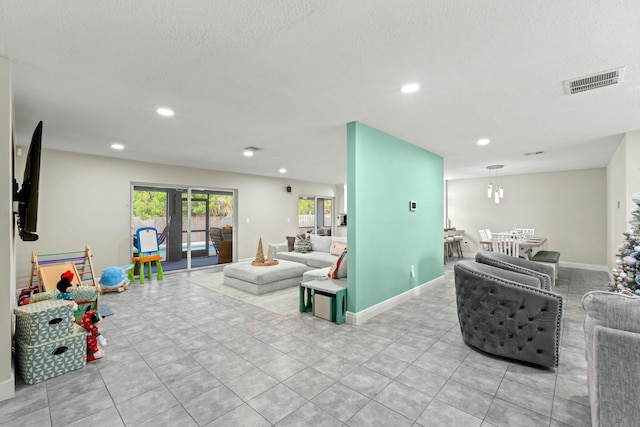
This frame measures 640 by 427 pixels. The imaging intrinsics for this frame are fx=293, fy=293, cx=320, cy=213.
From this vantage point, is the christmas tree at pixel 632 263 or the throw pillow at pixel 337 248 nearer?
the christmas tree at pixel 632 263

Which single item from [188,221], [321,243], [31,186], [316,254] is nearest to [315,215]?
[321,243]

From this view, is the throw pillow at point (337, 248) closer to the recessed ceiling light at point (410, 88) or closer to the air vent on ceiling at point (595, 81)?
the recessed ceiling light at point (410, 88)

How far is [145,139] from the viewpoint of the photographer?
4508 mm

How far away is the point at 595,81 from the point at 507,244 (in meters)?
4.11

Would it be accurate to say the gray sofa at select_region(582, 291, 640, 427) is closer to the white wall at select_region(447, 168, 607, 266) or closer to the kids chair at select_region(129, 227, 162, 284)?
the kids chair at select_region(129, 227, 162, 284)

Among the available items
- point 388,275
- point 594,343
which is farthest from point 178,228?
point 594,343

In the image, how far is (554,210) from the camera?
7656 mm

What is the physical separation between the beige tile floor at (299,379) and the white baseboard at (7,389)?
81 millimetres

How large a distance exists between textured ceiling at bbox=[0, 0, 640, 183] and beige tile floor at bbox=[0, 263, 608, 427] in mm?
2486

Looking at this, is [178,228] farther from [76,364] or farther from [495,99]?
[495,99]

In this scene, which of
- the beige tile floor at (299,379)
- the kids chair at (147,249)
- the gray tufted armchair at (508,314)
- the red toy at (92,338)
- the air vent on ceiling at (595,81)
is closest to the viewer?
the beige tile floor at (299,379)

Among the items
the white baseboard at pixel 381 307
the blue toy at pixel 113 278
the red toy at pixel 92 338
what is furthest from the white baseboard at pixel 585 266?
the blue toy at pixel 113 278

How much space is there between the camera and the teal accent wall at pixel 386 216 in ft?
11.9

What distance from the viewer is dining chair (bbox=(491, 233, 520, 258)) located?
18.8 ft
